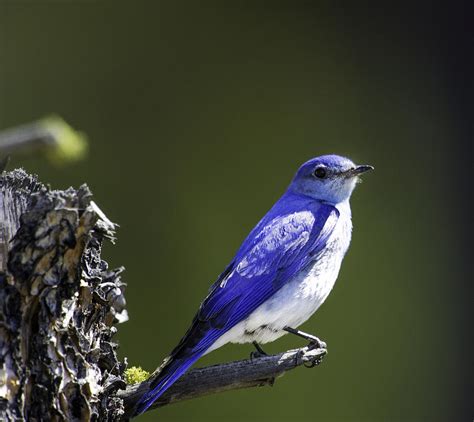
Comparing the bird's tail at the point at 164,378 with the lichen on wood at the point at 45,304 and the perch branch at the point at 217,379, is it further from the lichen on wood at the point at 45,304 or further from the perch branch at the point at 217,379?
the lichen on wood at the point at 45,304

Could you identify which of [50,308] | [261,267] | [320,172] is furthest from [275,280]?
[50,308]

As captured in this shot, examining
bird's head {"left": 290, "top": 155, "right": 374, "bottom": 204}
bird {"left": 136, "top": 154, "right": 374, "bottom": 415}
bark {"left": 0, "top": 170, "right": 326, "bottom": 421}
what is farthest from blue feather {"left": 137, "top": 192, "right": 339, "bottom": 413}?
bark {"left": 0, "top": 170, "right": 326, "bottom": 421}

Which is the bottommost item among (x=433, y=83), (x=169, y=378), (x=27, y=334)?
(x=169, y=378)

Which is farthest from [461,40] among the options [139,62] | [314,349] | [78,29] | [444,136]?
[314,349]

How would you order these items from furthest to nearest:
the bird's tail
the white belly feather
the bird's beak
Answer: the bird's beak
the white belly feather
the bird's tail

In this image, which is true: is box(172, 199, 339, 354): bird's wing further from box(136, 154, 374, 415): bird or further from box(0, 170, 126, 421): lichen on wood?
box(0, 170, 126, 421): lichen on wood

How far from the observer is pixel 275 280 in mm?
3596

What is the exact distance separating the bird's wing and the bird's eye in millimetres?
313

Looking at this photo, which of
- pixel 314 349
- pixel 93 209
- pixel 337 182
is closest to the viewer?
pixel 93 209

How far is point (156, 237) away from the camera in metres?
5.48

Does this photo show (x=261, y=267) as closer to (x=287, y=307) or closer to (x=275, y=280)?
(x=275, y=280)

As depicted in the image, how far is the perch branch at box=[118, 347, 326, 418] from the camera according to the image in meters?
2.95

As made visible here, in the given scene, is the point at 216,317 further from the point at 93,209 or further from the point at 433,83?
the point at 433,83

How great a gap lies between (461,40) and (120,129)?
2.51m
